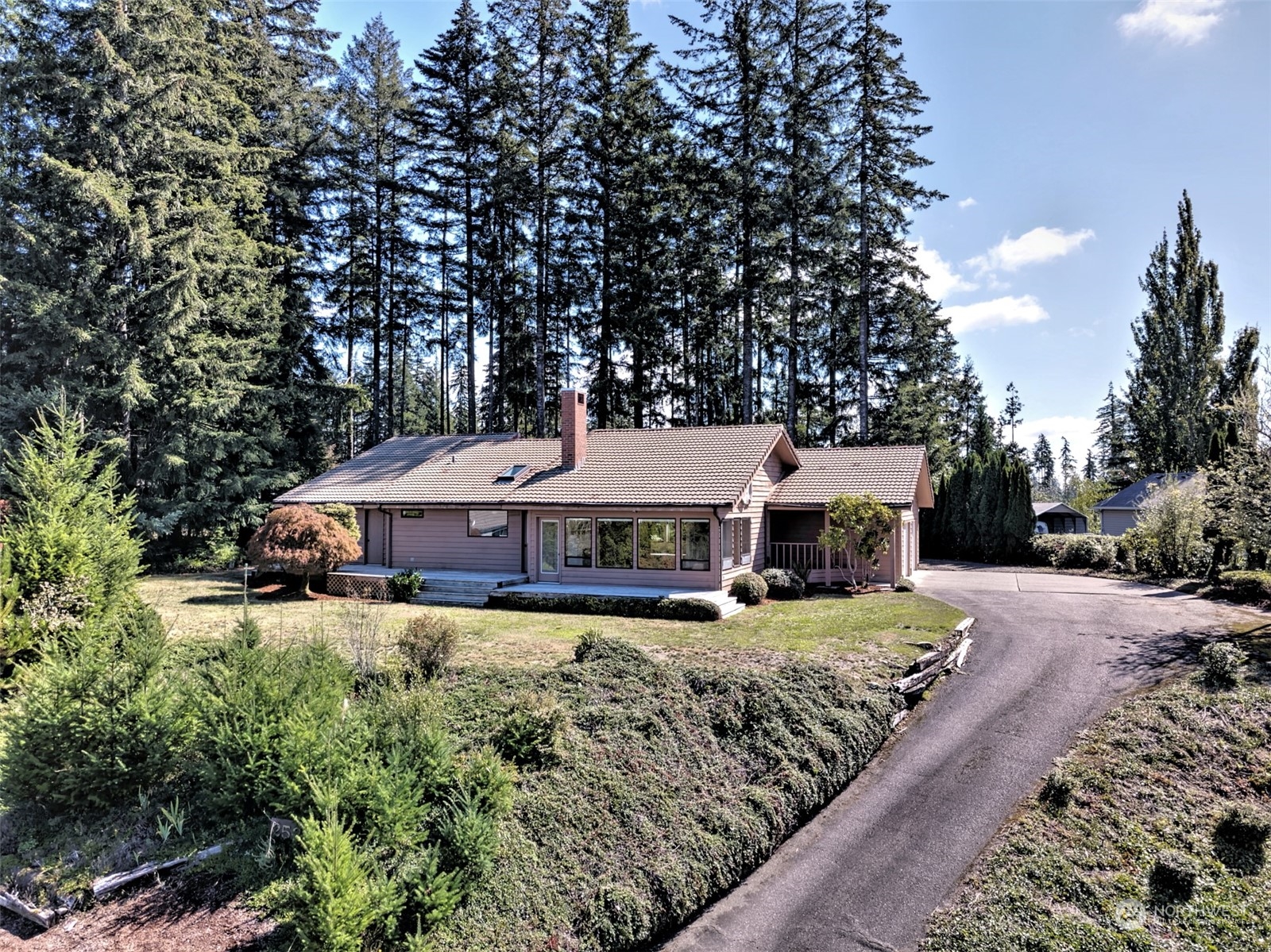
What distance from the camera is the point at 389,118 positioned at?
29.5 meters

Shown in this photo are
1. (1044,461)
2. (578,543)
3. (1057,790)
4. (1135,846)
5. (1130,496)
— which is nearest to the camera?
(1135,846)

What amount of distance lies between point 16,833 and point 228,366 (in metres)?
20.3

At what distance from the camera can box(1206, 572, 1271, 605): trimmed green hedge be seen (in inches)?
621

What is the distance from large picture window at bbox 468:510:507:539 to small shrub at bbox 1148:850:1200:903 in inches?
631

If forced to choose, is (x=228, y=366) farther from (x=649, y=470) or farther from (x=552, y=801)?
(x=552, y=801)

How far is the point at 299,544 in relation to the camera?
16.4m

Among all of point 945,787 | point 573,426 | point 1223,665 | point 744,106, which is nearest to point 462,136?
point 744,106

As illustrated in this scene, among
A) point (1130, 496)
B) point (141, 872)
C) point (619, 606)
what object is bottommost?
point (141, 872)

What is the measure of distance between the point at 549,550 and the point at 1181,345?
4123 centimetres

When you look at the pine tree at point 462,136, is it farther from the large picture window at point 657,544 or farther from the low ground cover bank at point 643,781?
the low ground cover bank at point 643,781

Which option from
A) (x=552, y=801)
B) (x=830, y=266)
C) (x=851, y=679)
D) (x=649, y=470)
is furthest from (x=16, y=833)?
(x=830, y=266)

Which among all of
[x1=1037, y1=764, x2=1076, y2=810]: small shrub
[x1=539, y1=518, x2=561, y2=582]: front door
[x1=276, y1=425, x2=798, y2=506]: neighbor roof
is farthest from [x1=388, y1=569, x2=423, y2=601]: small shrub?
[x1=1037, y1=764, x2=1076, y2=810]: small shrub

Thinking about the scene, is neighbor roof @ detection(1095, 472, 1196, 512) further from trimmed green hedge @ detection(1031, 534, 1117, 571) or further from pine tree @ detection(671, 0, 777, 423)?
pine tree @ detection(671, 0, 777, 423)

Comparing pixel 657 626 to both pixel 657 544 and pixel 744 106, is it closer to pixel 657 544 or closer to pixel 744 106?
pixel 657 544
